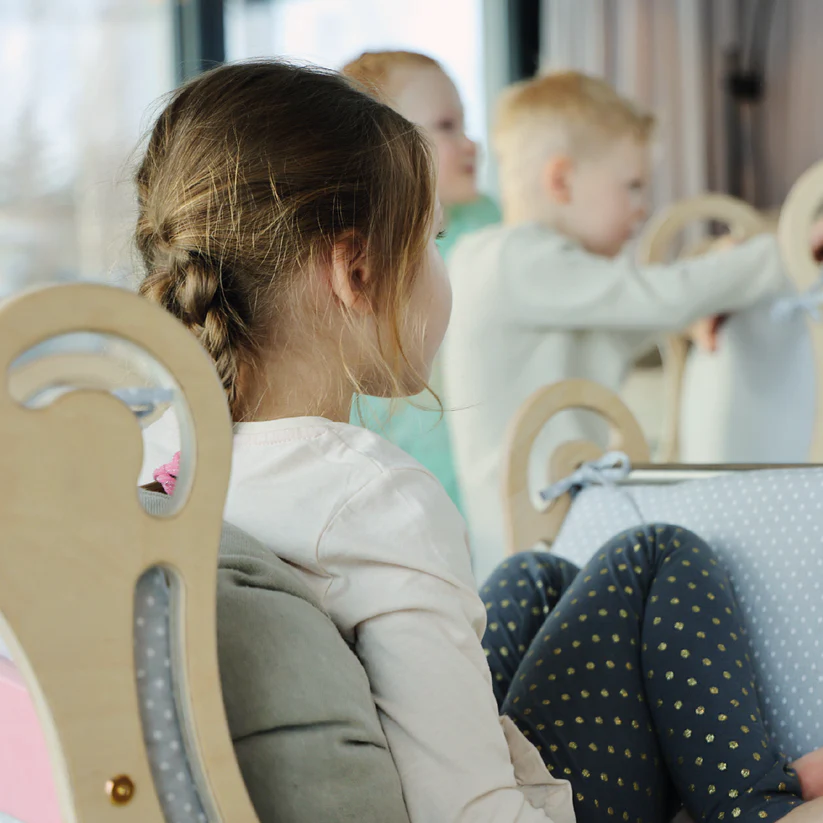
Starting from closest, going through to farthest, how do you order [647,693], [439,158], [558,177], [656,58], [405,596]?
[405,596]
[647,693]
[439,158]
[558,177]
[656,58]

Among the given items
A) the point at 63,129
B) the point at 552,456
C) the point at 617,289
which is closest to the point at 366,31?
the point at 63,129

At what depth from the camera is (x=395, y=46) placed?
241 cm

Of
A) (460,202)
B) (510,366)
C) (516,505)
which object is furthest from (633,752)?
(460,202)

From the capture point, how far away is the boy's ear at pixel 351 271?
2.00ft

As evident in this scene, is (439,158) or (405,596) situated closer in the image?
(405,596)

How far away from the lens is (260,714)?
0.48 m

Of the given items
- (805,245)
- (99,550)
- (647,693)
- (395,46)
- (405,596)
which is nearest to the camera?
(99,550)

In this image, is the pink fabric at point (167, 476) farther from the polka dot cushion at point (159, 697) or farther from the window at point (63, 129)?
the window at point (63, 129)

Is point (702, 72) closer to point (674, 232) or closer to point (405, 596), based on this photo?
point (674, 232)

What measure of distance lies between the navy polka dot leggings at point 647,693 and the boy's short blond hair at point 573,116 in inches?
36.3

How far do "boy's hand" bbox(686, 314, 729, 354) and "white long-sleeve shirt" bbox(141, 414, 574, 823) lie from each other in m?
1.07

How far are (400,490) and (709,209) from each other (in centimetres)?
130

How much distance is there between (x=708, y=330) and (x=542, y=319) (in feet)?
0.78

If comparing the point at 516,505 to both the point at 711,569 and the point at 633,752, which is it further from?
the point at 633,752
